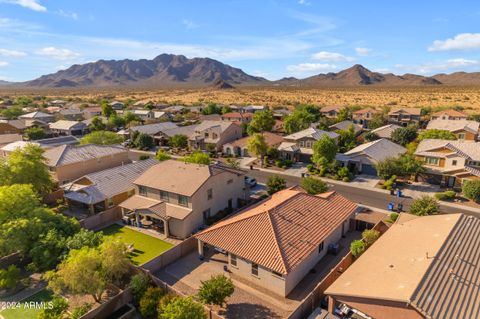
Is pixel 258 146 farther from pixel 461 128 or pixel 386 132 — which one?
pixel 461 128

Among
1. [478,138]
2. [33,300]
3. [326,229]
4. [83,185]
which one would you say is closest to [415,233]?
[326,229]

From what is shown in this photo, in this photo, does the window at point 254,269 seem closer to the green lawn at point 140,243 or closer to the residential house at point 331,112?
the green lawn at point 140,243

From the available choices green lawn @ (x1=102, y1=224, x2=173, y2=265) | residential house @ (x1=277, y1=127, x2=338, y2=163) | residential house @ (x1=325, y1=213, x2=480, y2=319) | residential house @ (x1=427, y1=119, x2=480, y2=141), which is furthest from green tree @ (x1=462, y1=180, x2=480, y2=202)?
green lawn @ (x1=102, y1=224, x2=173, y2=265)

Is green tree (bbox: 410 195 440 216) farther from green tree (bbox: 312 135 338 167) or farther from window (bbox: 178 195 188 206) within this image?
window (bbox: 178 195 188 206)

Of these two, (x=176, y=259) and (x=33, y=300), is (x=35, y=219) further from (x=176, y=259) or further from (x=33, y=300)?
(x=176, y=259)

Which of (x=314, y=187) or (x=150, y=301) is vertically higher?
(x=314, y=187)

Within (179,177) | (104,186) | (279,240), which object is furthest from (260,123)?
(279,240)
